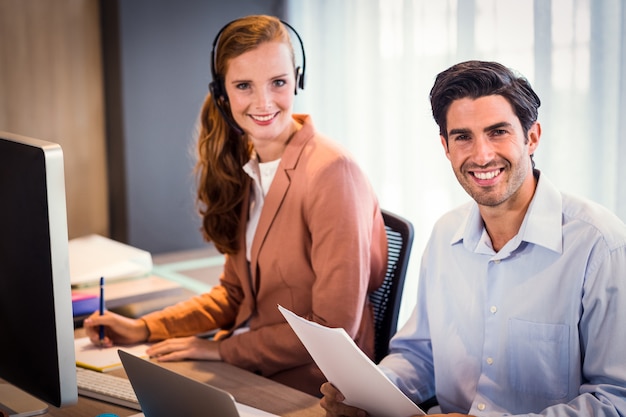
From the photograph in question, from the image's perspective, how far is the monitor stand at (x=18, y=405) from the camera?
1477mm

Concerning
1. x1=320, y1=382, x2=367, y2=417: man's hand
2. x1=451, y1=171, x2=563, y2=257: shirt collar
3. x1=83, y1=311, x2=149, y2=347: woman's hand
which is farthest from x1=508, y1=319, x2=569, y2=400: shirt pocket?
x1=83, y1=311, x2=149, y2=347: woman's hand

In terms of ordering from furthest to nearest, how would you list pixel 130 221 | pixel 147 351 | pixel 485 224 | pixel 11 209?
1. pixel 130 221
2. pixel 147 351
3. pixel 485 224
4. pixel 11 209

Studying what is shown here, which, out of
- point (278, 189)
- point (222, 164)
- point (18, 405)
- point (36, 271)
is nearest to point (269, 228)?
point (278, 189)

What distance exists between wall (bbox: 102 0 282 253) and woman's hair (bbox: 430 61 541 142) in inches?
78.3

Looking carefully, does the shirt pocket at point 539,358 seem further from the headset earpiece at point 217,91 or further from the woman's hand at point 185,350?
the headset earpiece at point 217,91

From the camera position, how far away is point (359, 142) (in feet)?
10.8

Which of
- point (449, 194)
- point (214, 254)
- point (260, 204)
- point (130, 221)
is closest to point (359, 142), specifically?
point (449, 194)

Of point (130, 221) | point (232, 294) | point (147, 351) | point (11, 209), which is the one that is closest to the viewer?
point (11, 209)

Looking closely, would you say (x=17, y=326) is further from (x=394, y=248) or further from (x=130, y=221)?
(x=130, y=221)

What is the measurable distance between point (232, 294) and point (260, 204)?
0.27 meters

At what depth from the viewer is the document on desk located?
1266 mm

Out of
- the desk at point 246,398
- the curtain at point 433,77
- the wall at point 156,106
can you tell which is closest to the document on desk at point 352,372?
the desk at point 246,398

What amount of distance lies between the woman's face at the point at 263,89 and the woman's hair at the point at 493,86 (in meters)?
0.61

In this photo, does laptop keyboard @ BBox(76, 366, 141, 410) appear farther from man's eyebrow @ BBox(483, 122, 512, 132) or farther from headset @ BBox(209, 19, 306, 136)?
man's eyebrow @ BBox(483, 122, 512, 132)
